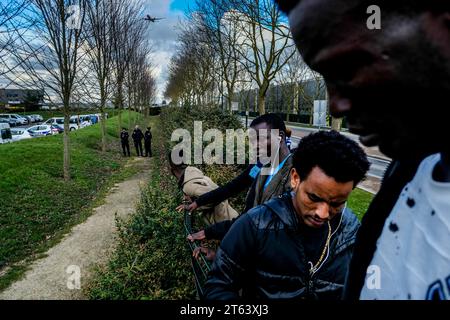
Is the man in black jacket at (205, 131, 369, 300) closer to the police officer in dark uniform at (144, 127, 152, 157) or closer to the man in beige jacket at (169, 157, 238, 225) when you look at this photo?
the man in beige jacket at (169, 157, 238, 225)

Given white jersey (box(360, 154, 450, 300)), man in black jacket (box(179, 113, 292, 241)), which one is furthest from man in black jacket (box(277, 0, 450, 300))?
man in black jacket (box(179, 113, 292, 241))

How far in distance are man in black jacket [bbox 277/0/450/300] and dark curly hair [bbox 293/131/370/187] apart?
3.35 feet

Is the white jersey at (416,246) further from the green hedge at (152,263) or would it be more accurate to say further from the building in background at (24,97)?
the building in background at (24,97)

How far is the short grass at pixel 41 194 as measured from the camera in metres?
6.77

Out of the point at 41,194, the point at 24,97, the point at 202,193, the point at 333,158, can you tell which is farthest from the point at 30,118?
the point at 333,158

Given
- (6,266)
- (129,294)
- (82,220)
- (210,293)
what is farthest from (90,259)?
(210,293)

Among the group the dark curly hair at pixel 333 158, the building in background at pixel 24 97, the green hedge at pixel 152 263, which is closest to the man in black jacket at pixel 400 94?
the dark curly hair at pixel 333 158

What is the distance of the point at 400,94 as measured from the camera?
49cm

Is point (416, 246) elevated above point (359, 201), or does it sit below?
above

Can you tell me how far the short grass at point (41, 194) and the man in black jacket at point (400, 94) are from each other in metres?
6.28

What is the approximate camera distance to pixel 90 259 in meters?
6.15

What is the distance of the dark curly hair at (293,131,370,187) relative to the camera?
165 cm

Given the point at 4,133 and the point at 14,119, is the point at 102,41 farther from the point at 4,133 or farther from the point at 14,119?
the point at 14,119

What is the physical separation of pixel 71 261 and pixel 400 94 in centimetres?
673
